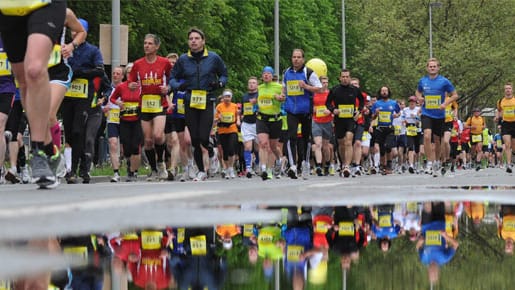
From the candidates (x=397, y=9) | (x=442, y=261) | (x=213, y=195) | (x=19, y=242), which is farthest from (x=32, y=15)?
(x=397, y=9)

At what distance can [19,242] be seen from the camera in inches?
169

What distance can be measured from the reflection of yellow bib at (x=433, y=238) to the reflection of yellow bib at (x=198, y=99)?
10.4m

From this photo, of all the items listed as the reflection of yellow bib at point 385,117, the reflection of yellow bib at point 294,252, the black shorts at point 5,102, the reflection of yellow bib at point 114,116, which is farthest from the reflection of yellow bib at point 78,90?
the reflection of yellow bib at point 385,117

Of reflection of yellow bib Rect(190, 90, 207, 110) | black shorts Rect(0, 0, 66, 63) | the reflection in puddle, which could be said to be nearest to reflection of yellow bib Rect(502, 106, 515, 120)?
reflection of yellow bib Rect(190, 90, 207, 110)

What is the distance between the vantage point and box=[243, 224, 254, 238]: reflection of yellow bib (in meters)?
4.88

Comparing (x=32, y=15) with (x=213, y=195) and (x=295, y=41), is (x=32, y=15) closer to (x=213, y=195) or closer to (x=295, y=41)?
(x=213, y=195)

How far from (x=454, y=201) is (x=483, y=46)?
54.0m

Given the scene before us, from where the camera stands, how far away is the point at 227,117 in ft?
76.2

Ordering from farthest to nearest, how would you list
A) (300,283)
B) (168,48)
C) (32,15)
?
1. (168,48)
2. (32,15)
3. (300,283)

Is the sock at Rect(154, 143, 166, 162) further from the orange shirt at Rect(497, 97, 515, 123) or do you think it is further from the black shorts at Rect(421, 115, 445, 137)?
the orange shirt at Rect(497, 97, 515, 123)

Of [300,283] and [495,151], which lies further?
[495,151]

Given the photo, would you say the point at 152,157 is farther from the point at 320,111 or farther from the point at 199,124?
the point at 320,111

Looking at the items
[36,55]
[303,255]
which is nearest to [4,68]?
[36,55]

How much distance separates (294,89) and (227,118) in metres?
4.89
